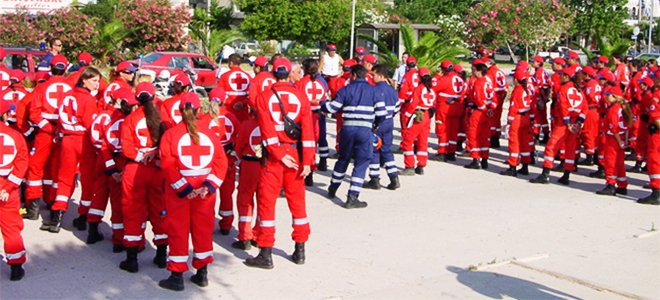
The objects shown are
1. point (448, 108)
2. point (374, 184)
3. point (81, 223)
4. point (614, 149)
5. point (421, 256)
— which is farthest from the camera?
point (448, 108)

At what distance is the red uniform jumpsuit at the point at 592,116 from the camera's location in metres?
13.5

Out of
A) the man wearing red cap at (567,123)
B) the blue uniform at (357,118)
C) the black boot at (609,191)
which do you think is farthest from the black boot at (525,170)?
the blue uniform at (357,118)

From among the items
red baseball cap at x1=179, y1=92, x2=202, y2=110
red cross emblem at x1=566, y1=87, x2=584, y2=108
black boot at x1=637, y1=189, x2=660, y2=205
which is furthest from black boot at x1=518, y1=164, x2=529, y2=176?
red baseball cap at x1=179, y1=92, x2=202, y2=110

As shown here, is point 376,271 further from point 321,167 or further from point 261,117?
point 321,167

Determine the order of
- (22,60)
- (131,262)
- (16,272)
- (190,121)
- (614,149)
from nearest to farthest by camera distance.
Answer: (190,121) < (16,272) < (131,262) < (614,149) < (22,60)

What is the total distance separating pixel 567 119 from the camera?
12992 mm

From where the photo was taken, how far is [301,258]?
8.30 m

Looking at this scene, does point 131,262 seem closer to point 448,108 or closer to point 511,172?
point 511,172

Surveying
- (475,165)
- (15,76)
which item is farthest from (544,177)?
(15,76)

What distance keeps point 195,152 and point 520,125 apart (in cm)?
816

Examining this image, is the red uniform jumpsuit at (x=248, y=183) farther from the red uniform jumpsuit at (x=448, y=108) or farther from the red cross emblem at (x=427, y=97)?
the red uniform jumpsuit at (x=448, y=108)

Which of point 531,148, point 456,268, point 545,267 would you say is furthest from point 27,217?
point 531,148

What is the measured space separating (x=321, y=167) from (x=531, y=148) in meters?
3.72

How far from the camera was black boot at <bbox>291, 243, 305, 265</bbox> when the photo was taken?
8.26m
